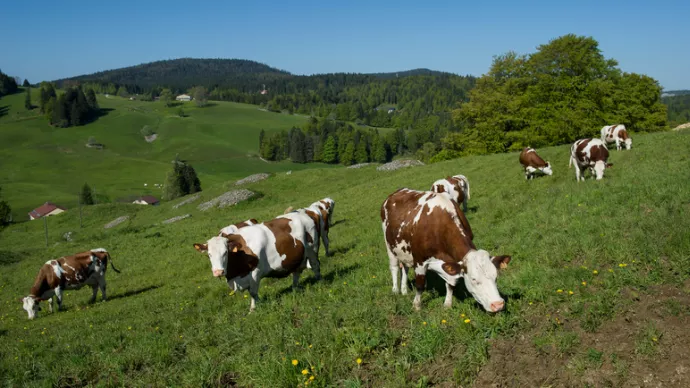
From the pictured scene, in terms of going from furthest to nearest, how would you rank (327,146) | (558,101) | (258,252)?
(327,146)
(558,101)
(258,252)

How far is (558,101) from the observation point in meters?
44.2

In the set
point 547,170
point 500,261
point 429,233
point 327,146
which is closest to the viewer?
point 500,261

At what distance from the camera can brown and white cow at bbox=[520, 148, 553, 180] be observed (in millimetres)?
23172

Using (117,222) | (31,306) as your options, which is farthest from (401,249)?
(117,222)

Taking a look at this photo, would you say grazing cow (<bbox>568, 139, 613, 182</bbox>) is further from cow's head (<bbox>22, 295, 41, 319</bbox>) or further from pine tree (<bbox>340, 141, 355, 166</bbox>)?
pine tree (<bbox>340, 141, 355, 166</bbox>)

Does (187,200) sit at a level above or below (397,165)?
below

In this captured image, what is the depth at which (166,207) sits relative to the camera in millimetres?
48750

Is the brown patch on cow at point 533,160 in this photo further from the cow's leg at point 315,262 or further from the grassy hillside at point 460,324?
the cow's leg at point 315,262

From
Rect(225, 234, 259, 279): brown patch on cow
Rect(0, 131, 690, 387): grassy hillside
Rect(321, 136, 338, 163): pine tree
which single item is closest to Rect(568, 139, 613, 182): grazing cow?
Rect(0, 131, 690, 387): grassy hillside

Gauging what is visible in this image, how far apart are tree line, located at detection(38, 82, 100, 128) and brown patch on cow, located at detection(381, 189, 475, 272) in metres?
187

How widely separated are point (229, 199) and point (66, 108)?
157 meters

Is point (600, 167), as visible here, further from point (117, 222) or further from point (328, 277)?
point (117, 222)

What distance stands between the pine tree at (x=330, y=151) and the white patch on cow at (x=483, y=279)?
141m

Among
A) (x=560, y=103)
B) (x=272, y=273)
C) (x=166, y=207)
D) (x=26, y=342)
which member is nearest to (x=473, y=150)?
(x=560, y=103)
